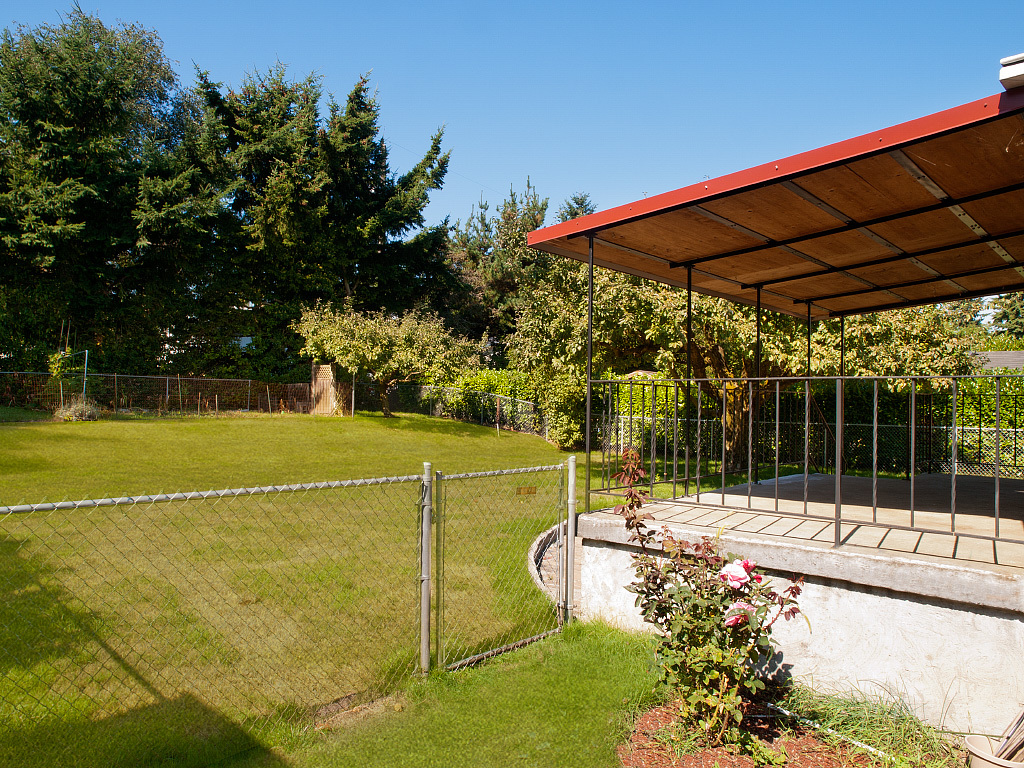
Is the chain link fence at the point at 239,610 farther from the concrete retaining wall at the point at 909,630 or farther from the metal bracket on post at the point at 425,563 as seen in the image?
the concrete retaining wall at the point at 909,630

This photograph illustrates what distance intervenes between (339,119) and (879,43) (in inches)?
859

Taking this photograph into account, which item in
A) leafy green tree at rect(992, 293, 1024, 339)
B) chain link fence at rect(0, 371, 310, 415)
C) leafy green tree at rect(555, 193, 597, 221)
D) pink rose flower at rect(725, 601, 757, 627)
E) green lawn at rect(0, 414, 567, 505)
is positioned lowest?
green lawn at rect(0, 414, 567, 505)

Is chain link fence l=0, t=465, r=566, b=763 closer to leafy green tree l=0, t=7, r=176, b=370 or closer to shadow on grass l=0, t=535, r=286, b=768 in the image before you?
shadow on grass l=0, t=535, r=286, b=768

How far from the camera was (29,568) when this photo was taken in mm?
5051

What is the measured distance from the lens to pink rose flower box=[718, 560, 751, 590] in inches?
108

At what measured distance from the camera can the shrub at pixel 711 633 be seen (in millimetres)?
2740

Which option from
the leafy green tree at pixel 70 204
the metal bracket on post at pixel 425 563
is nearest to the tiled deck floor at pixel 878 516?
the metal bracket on post at pixel 425 563

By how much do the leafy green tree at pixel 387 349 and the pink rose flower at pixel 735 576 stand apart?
17078 millimetres

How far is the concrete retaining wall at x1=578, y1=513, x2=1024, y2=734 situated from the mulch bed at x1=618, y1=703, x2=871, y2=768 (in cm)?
38

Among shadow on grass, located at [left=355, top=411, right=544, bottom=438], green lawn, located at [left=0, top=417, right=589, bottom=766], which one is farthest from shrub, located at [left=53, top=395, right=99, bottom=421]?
shadow on grass, located at [left=355, top=411, right=544, bottom=438]

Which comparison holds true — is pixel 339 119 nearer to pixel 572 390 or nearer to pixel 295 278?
pixel 295 278

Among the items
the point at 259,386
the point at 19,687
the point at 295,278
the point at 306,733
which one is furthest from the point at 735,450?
the point at 295,278

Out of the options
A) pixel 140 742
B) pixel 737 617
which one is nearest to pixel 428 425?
pixel 140 742

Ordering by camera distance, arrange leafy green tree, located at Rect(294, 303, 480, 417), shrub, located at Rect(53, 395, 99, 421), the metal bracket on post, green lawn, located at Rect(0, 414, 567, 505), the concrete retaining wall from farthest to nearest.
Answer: leafy green tree, located at Rect(294, 303, 480, 417)
shrub, located at Rect(53, 395, 99, 421)
green lawn, located at Rect(0, 414, 567, 505)
the metal bracket on post
the concrete retaining wall
